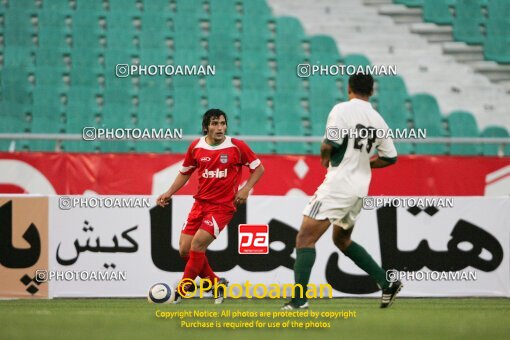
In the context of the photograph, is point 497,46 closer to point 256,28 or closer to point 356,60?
point 356,60

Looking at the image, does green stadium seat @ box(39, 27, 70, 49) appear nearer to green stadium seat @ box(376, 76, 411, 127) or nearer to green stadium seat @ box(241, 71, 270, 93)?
green stadium seat @ box(241, 71, 270, 93)

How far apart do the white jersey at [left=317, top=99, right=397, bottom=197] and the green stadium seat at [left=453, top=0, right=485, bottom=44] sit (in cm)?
829

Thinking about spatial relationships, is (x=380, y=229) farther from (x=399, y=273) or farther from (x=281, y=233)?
(x=281, y=233)

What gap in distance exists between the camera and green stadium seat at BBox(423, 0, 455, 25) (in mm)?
14594

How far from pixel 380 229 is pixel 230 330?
381cm

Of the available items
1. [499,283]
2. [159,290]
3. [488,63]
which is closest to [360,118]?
[159,290]

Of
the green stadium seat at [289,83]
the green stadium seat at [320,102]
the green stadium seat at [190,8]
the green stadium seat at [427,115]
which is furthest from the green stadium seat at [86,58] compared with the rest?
the green stadium seat at [427,115]

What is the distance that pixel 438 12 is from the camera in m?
14.6

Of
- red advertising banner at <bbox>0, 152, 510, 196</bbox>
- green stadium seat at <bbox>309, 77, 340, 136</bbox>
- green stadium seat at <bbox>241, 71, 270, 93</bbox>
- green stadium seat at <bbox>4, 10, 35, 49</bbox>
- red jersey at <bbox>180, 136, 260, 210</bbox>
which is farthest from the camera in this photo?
green stadium seat at <bbox>4, 10, 35, 49</bbox>

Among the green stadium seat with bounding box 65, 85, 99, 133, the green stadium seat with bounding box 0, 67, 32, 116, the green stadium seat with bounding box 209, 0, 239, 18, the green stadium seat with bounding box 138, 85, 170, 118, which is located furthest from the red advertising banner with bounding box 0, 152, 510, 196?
the green stadium seat with bounding box 209, 0, 239, 18

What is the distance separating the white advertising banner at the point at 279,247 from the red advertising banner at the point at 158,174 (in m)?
1.42

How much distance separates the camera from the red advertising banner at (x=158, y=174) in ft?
34.6

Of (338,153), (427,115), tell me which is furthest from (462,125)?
(338,153)

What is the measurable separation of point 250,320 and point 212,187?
178cm
